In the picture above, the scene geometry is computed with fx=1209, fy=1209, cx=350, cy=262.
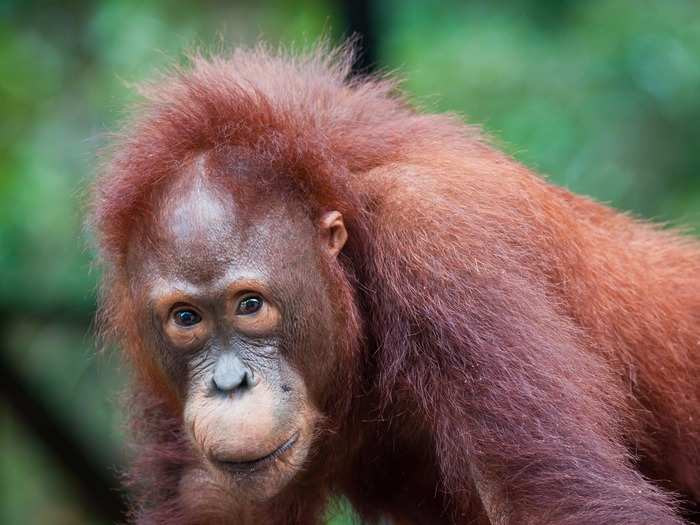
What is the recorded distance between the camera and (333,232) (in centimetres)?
411

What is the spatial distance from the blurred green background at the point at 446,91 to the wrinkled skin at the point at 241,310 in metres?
3.62

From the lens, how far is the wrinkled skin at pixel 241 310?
3.89 metres

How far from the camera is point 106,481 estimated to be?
314 inches

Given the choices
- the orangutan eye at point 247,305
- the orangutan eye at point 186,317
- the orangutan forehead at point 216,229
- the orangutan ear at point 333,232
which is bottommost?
the orangutan eye at point 186,317

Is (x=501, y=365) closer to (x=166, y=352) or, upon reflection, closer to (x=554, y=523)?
(x=554, y=523)

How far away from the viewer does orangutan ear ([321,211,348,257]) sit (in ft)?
13.4

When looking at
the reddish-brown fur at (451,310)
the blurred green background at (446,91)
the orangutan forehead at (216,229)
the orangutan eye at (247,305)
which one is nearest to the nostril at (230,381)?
the orangutan eye at (247,305)

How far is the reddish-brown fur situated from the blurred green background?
116 inches

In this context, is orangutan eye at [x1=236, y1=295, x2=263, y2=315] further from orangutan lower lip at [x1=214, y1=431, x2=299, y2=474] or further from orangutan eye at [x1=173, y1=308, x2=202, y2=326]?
orangutan lower lip at [x1=214, y1=431, x2=299, y2=474]

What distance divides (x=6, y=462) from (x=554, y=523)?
6.51m

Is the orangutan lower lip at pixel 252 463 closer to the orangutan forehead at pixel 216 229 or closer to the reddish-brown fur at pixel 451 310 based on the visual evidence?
the reddish-brown fur at pixel 451 310

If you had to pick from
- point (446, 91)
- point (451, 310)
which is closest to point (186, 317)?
point (451, 310)

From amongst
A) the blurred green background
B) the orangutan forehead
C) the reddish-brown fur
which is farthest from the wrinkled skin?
the blurred green background

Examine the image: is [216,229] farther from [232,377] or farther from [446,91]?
[446,91]
